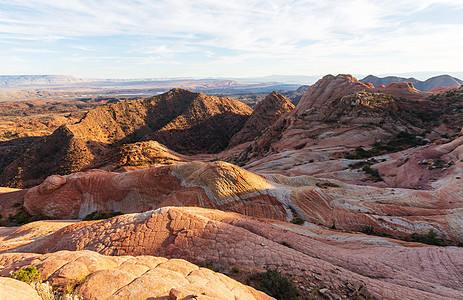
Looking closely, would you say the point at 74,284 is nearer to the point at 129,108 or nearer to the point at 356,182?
the point at 356,182

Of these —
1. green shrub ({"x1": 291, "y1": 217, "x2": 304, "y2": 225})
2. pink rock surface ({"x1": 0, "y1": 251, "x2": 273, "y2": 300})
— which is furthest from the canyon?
green shrub ({"x1": 291, "y1": 217, "x2": 304, "y2": 225})

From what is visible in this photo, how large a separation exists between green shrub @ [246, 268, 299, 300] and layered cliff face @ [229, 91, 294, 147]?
64.4 m

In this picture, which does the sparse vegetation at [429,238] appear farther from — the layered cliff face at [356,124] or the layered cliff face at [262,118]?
the layered cliff face at [262,118]

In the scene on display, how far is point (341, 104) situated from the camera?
4434 centimetres

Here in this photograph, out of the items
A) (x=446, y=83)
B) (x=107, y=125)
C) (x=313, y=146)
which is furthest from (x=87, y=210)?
(x=446, y=83)

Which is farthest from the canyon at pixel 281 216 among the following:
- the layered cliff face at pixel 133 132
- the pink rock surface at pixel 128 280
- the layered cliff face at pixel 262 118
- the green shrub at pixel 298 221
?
the layered cliff face at pixel 262 118

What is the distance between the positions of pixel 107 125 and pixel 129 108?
13.0 meters

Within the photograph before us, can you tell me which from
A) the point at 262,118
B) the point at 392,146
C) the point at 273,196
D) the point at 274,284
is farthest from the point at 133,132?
the point at 274,284

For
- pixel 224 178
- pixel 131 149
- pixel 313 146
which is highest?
pixel 224 178

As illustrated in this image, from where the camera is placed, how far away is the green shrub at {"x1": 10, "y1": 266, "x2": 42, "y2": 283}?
520cm

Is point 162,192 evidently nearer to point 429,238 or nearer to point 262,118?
point 429,238

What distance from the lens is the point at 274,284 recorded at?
712cm

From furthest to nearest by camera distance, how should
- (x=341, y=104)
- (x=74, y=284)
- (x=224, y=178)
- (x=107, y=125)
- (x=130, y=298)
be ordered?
(x=107, y=125) < (x=341, y=104) < (x=224, y=178) < (x=74, y=284) < (x=130, y=298)

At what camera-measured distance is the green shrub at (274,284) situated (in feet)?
22.4
